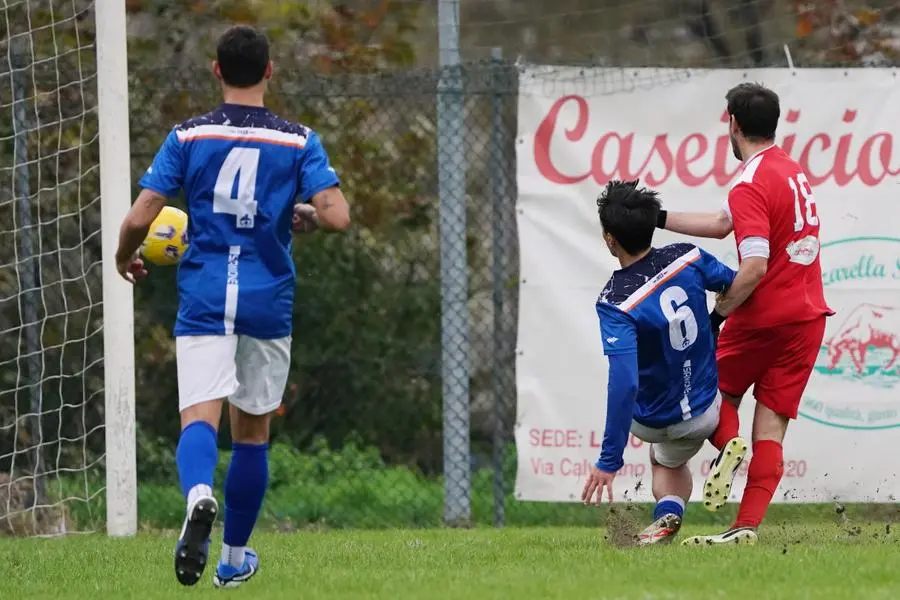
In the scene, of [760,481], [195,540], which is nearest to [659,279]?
[760,481]

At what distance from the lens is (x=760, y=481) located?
6.53 meters

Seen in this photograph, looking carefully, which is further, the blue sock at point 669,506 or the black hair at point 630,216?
the blue sock at point 669,506

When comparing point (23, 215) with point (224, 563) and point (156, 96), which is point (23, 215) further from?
point (224, 563)

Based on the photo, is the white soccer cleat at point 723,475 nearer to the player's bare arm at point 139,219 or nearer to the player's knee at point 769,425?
the player's knee at point 769,425

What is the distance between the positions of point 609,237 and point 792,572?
5.87 feet

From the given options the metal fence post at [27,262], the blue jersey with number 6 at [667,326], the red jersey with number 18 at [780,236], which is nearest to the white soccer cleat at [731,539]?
the blue jersey with number 6 at [667,326]

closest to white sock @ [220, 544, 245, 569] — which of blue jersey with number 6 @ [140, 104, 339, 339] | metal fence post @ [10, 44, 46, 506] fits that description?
blue jersey with number 6 @ [140, 104, 339, 339]

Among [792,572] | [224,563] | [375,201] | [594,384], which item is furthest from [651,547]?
[375,201]

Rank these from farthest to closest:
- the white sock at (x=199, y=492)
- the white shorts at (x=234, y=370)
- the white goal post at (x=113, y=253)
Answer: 1. the white goal post at (x=113, y=253)
2. the white shorts at (x=234, y=370)
3. the white sock at (x=199, y=492)

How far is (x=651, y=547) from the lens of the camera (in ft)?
20.5

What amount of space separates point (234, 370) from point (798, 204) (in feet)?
8.58

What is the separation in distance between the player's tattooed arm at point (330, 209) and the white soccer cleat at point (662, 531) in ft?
7.11

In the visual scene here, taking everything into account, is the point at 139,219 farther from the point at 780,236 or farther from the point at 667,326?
the point at 780,236

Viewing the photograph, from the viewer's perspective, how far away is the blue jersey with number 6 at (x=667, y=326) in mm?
6168
